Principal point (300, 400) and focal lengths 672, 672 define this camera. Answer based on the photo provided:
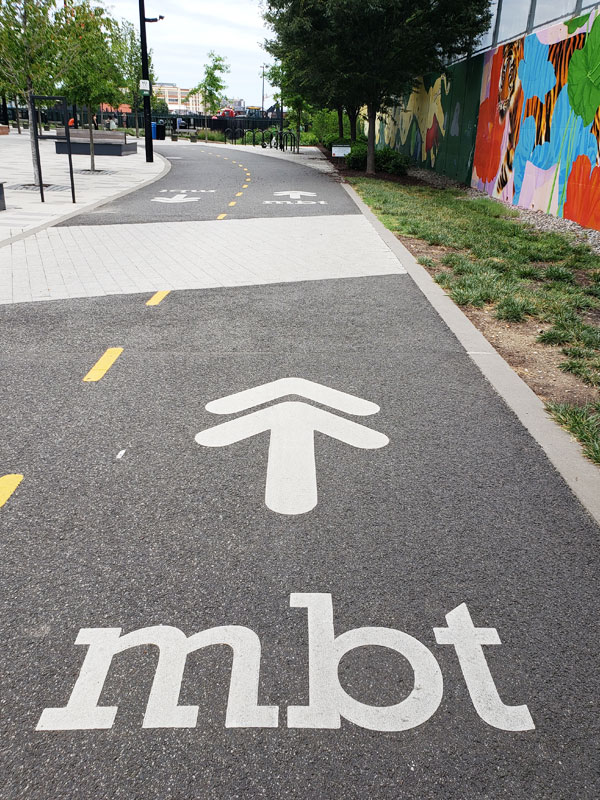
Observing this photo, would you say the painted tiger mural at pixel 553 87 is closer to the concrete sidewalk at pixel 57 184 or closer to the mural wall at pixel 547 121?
the mural wall at pixel 547 121

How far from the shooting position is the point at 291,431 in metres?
4.20

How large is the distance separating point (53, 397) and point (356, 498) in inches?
93.7

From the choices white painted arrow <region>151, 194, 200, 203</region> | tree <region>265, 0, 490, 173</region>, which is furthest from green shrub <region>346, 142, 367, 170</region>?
white painted arrow <region>151, 194, 200, 203</region>

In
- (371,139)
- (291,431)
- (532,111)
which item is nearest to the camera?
(291,431)

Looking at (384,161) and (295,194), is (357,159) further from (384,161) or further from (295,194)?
(295,194)

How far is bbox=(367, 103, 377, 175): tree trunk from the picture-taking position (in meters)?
22.7

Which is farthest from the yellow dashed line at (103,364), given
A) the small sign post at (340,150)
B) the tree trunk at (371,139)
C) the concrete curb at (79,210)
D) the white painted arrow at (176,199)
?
the small sign post at (340,150)

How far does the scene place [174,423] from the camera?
14.1 ft

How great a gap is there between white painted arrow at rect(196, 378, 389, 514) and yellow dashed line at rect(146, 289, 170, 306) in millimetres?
2625

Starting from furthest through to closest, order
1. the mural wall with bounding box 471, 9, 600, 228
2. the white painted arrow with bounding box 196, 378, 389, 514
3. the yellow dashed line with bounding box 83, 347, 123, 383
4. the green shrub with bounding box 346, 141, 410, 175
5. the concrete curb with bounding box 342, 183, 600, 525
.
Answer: the green shrub with bounding box 346, 141, 410, 175 < the mural wall with bounding box 471, 9, 600, 228 < the yellow dashed line with bounding box 83, 347, 123, 383 < the concrete curb with bounding box 342, 183, 600, 525 < the white painted arrow with bounding box 196, 378, 389, 514

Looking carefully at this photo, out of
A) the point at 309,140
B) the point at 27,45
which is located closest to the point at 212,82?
the point at 309,140

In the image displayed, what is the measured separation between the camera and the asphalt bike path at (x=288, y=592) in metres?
2.04

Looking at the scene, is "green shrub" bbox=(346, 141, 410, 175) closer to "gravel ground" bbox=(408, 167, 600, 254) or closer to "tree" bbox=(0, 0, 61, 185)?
"gravel ground" bbox=(408, 167, 600, 254)

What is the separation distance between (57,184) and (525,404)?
1832 cm
